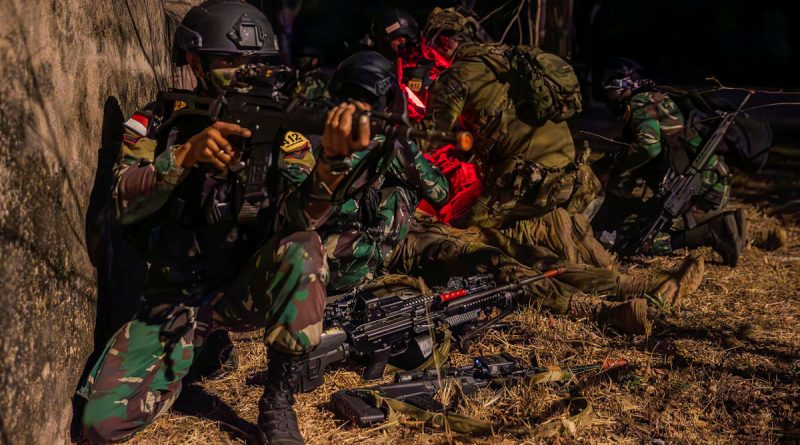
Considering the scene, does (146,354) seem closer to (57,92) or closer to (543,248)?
(57,92)

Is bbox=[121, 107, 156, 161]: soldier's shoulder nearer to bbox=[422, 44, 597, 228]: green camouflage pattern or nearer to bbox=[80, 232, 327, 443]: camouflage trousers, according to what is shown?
bbox=[80, 232, 327, 443]: camouflage trousers

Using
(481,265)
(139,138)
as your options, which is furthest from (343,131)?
(481,265)

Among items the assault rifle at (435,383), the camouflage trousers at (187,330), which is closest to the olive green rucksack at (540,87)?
the assault rifle at (435,383)

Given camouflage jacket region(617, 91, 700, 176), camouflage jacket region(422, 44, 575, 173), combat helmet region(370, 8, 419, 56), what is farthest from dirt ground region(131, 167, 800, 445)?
combat helmet region(370, 8, 419, 56)

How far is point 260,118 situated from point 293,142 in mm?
Answer: 367

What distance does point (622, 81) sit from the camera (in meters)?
7.14

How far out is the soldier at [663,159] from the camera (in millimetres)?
6863

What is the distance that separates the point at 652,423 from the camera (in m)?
3.96

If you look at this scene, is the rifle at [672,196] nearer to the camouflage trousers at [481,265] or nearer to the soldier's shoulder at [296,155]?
the camouflage trousers at [481,265]

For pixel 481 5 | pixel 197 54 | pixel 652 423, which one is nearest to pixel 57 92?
pixel 197 54

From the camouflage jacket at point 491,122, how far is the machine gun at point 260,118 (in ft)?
8.53

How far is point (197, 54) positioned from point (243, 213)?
32.0 inches

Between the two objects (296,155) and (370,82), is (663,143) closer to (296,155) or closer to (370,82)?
(370,82)

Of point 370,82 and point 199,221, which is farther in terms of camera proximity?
point 370,82
